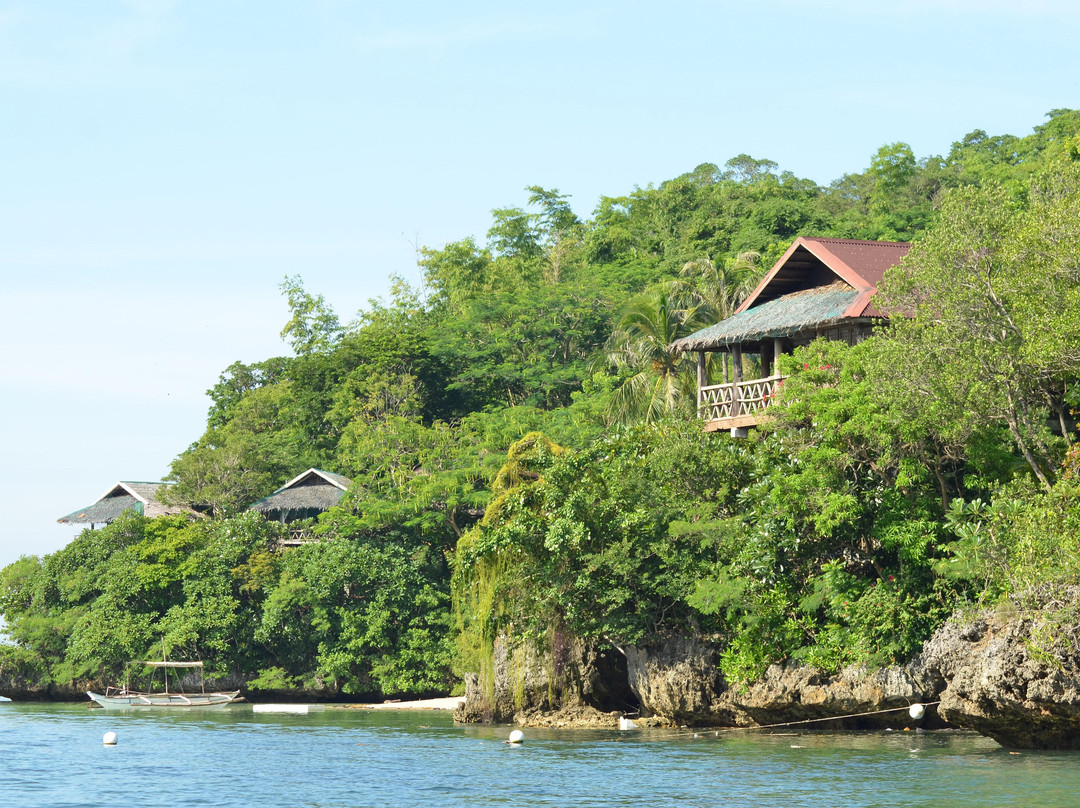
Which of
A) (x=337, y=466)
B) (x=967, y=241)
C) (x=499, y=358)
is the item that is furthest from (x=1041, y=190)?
(x=337, y=466)

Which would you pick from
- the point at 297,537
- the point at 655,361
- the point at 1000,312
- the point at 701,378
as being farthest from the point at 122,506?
the point at 1000,312

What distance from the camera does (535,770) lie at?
2150 cm

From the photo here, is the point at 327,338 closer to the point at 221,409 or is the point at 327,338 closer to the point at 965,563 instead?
the point at 221,409

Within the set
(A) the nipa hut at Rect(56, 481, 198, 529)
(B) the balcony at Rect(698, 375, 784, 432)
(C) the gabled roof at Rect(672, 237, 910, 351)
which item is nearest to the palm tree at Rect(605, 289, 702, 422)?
(C) the gabled roof at Rect(672, 237, 910, 351)

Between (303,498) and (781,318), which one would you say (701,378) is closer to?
(781,318)

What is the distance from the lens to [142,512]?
51.6 m

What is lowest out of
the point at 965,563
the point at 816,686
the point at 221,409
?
the point at 816,686

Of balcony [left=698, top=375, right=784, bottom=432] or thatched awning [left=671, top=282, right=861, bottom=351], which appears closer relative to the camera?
thatched awning [left=671, top=282, right=861, bottom=351]

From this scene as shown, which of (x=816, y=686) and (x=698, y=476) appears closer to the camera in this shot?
(x=816, y=686)

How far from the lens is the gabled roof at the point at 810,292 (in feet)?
87.8

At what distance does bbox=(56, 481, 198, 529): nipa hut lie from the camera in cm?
5103

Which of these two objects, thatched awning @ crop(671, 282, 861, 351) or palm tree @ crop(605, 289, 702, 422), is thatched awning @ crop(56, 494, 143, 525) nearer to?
palm tree @ crop(605, 289, 702, 422)

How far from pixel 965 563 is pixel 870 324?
7269mm

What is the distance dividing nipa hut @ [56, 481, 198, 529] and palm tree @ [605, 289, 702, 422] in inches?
909
